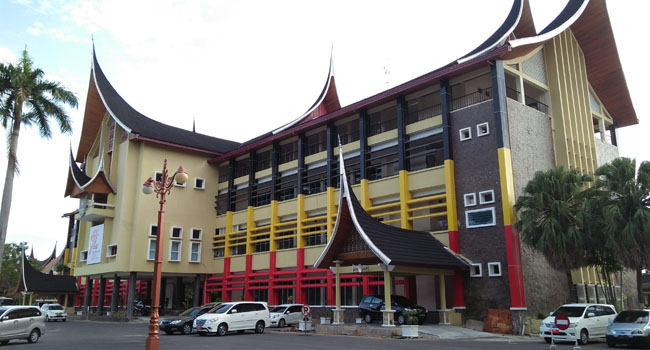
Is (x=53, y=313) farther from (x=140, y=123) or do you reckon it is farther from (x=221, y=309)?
(x=221, y=309)

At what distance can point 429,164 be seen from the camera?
31094 mm

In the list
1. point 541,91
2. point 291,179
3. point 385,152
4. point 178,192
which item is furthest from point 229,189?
point 541,91

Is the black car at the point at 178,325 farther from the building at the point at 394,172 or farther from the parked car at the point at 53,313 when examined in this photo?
the parked car at the point at 53,313

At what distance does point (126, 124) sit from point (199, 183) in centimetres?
724

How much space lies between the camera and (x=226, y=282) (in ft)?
131

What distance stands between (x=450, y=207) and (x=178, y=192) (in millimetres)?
22704

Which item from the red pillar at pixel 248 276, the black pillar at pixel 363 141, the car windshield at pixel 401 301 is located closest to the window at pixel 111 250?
the red pillar at pixel 248 276

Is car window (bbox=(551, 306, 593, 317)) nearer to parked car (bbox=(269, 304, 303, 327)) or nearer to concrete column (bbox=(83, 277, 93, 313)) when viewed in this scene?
parked car (bbox=(269, 304, 303, 327))

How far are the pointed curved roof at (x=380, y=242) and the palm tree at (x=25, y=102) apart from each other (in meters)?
15.6

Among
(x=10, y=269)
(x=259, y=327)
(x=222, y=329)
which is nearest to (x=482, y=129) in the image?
(x=259, y=327)

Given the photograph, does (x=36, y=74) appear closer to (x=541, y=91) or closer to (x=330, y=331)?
(x=330, y=331)

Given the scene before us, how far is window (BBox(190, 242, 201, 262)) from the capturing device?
41156mm

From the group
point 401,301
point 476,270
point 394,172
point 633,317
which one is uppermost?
point 394,172

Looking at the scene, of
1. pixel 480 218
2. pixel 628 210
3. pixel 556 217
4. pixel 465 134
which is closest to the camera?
pixel 628 210
